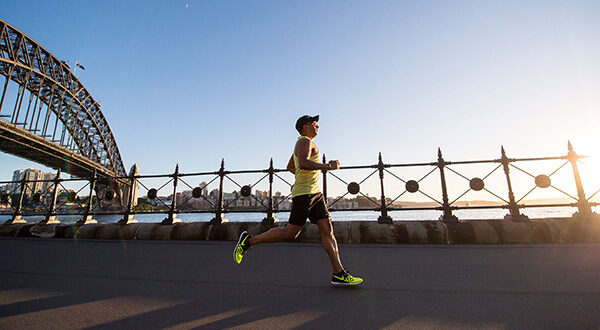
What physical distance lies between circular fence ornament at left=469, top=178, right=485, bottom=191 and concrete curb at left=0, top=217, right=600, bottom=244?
1.22 meters

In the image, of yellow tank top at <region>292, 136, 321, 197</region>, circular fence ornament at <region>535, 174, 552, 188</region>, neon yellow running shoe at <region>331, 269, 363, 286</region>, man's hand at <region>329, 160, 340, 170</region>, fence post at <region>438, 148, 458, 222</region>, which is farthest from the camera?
circular fence ornament at <region>535, 174, 552, 188</region>

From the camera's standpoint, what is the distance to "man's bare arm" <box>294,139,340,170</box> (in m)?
2.58

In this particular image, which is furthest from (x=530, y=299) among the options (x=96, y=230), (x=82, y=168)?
(x=82, y=168)

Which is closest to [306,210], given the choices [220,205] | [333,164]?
[333,164]

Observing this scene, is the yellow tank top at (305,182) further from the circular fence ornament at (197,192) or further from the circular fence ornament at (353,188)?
the circular fence ornament at (197,192)

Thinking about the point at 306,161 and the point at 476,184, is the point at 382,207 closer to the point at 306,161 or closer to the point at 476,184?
the point at 476,184

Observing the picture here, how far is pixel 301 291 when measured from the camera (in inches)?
87.0

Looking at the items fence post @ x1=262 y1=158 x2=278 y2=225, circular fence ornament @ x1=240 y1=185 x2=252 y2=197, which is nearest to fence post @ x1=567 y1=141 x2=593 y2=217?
fence post @ x1=262 y1=158 x2=278 y2=225

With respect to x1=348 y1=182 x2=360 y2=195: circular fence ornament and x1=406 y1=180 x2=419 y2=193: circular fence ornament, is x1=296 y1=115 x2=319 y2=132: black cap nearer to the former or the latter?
x1=348 y1=182 x2=360 y2=195: circular fence ornament

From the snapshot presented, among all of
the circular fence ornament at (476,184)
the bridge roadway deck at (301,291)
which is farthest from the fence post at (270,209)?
the circular fence ornament at (476,184)

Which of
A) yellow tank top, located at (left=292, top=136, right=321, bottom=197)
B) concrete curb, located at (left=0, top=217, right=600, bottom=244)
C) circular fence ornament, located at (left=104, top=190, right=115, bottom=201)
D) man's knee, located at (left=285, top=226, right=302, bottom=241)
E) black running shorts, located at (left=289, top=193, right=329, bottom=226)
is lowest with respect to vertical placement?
concrete curb, located at (left=0, top=217, right=600, bottom=244)

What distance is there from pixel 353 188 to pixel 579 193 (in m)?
4.30

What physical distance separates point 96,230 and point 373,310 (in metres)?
6.98

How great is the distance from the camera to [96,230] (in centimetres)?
611
